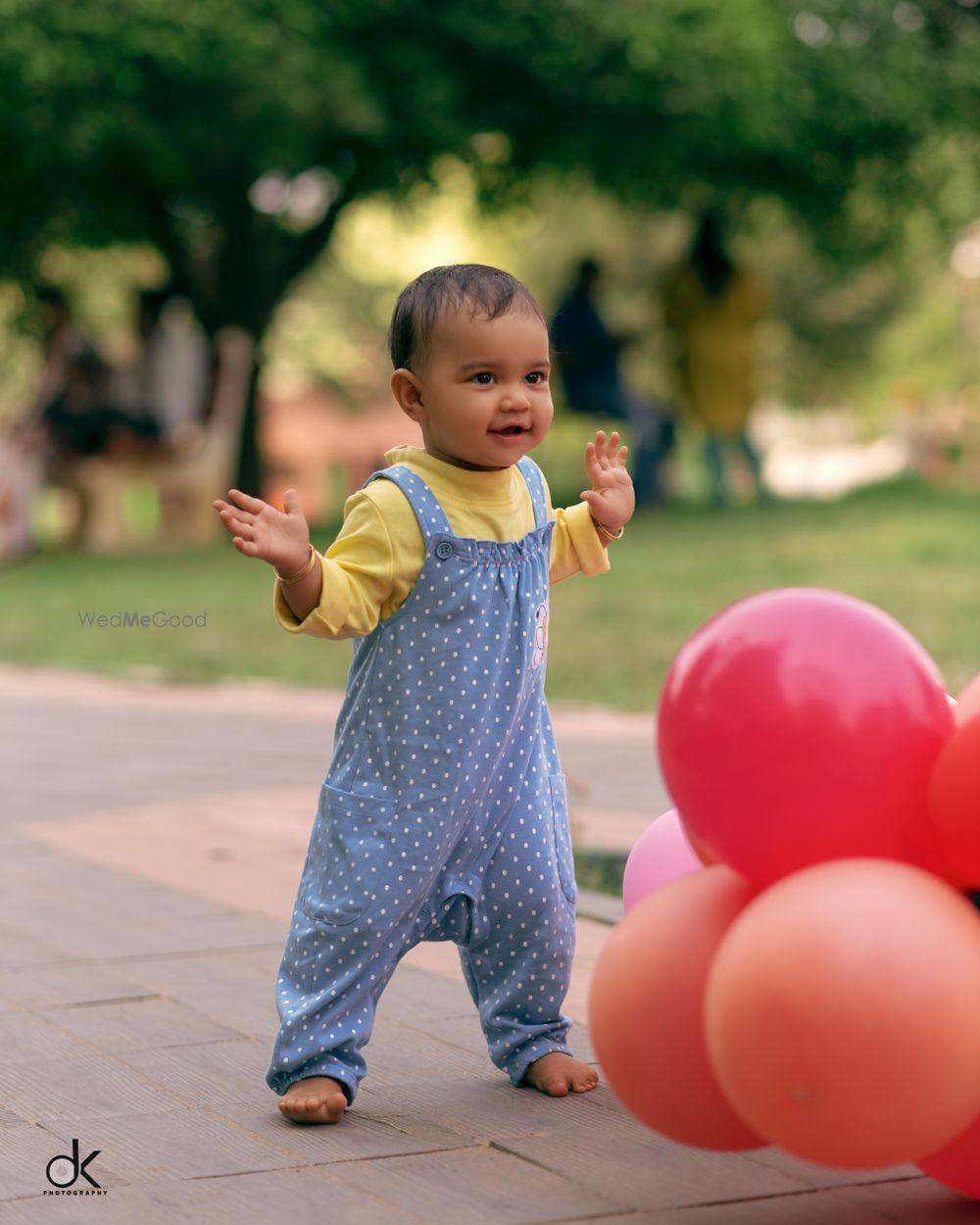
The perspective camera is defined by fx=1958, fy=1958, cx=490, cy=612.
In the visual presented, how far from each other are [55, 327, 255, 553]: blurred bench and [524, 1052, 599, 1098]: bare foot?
1379cm

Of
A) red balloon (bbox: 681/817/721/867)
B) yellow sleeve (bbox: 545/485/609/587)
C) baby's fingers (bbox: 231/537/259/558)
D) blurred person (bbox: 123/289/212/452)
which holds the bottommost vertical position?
red balloon (bbox: 681/817/721/867)

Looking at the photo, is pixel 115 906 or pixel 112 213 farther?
pixel 112 213

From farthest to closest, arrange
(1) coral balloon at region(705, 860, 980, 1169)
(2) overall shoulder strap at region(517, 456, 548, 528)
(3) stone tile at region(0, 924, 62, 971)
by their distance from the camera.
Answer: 1. (3) stone tile at region(0, 924, 62, 971)
2. (2) overall shoulder strap at region(517, 456, 548, 528)
3. (1) coral balloon at region(705, 860, 980, 1169)

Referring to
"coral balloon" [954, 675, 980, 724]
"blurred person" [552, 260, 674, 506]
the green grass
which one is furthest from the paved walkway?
"blurred person" [552, 260, 674, 506]

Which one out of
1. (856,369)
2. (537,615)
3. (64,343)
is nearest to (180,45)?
(64,343)

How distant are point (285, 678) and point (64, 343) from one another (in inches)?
322

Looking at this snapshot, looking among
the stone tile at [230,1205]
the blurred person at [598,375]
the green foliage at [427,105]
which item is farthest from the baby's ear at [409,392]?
the blurred person at [598,375]

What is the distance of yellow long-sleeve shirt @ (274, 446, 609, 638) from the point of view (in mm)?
3156

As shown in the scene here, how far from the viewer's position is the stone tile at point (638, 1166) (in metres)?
2.91

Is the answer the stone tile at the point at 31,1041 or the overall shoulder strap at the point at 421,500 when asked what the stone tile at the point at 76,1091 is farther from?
the overall shoulder strap at the point at 421,500

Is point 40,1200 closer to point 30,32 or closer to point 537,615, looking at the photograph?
point 537,615

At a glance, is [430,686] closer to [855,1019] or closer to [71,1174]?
[71,1174]

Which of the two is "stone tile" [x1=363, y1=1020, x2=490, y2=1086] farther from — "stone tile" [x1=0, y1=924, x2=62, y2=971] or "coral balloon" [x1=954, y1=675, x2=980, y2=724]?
"coral balloon" [x1=954, y1=675, x2=980, y2=724]

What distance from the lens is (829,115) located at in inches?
669
